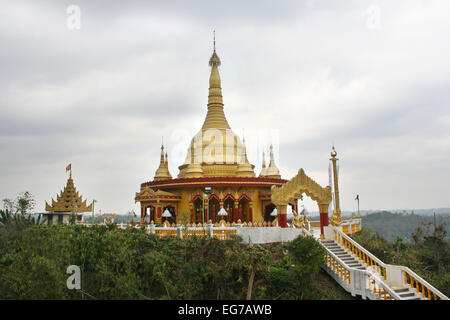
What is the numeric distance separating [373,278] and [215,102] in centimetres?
2333

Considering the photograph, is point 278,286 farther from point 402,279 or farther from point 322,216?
point 322,216

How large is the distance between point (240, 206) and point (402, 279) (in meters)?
15.5

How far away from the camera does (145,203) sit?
96.5 feet

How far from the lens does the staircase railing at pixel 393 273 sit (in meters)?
16.0

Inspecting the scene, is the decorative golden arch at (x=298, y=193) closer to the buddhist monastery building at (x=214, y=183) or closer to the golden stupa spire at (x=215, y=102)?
the buddhist monastery building at (x=214, y=183)

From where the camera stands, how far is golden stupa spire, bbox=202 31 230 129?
35000 millimetres

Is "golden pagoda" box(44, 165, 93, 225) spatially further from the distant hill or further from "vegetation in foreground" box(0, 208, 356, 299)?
the distant hill

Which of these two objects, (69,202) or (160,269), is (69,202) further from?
(160,269)

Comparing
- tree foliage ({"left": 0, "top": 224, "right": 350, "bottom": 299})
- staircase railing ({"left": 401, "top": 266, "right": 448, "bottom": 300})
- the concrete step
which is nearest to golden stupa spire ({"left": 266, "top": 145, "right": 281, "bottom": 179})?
tree foliage ({"left": 0, "top": 224, "right": 350, "bottom": 299})

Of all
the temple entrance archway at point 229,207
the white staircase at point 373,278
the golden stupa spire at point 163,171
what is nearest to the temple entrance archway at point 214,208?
the temple entrance archway at point 229,207

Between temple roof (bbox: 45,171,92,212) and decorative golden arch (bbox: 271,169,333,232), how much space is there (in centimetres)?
2111

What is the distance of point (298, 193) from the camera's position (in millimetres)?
22078

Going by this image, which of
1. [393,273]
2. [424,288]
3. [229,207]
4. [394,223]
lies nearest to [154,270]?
[393,273]
